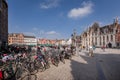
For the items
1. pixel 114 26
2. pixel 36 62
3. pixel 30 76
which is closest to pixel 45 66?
pixel 36 62

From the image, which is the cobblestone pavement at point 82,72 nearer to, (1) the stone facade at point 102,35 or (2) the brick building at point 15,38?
(1) the stone facade at point 102,35

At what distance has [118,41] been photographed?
60.1 m

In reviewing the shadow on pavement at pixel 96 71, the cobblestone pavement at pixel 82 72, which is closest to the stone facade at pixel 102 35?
the shadow on pavement at pixel 96 71

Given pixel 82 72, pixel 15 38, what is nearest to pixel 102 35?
pixel 82 72

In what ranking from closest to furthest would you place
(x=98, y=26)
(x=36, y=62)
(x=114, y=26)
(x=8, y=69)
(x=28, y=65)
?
(x=8, y=69), (x=28, y=65), (x=36, y=62), (x=114, y=26), (x=98, y=26)

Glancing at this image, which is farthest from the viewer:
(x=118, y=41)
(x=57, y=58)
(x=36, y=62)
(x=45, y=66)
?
(x=118, y=41)

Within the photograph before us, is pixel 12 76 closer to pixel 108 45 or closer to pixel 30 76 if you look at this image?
pixel 30 76

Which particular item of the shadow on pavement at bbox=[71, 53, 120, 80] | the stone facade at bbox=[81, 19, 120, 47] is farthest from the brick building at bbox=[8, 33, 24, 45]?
the shadow on pavement at bbox=[71, 53, 120, 80]

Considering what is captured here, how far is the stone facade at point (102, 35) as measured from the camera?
6510cm

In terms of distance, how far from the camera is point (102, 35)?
248 feet

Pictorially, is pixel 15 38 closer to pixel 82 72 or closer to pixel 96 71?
pixel 82 72

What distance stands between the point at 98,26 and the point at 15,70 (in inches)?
3356

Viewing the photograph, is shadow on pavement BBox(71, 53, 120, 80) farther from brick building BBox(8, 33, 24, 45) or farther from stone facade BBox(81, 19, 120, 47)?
brick building BBox(8, 33, 24, 45)

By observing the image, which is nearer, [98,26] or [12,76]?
[12,76]
